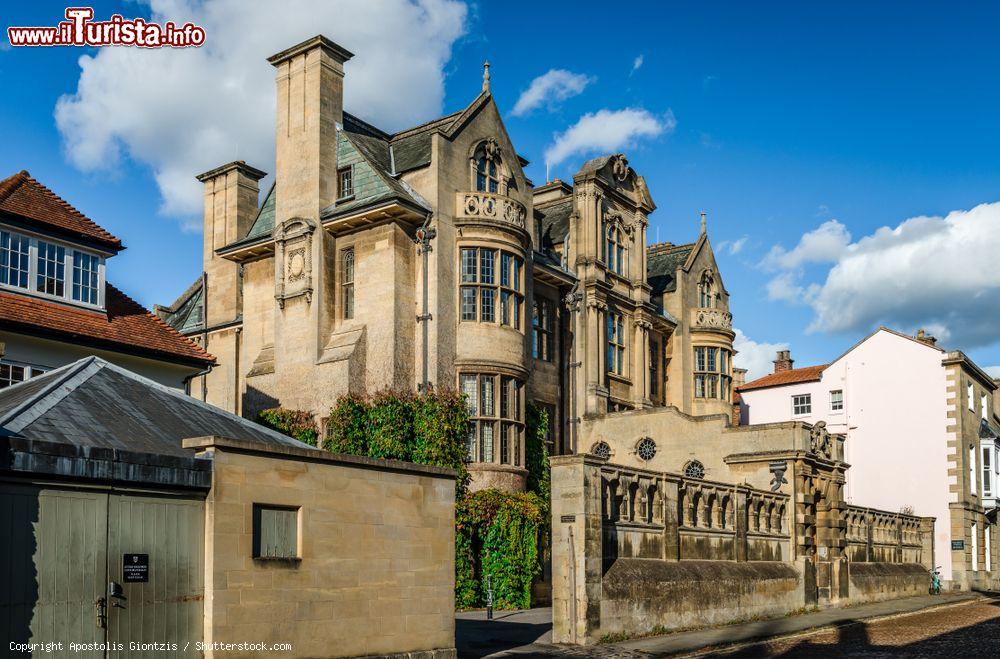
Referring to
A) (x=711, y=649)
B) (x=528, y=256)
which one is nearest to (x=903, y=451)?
(x=528, y=256)

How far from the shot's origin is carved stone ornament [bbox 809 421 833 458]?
3192 centimetres

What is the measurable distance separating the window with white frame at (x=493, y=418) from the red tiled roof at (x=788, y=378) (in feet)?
82.0

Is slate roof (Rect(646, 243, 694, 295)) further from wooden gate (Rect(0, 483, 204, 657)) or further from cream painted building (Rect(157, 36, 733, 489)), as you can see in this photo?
wooden gate (Rect(0, 483, 204, 657))

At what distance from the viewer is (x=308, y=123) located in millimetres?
32656

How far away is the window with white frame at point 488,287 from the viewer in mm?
31750

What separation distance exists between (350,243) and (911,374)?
29936 millimetres

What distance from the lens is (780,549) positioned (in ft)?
96.8

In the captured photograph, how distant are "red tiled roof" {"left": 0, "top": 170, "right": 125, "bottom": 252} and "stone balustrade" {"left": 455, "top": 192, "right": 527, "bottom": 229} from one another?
10404mm

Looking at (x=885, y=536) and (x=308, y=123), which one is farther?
(x=885, y=536)

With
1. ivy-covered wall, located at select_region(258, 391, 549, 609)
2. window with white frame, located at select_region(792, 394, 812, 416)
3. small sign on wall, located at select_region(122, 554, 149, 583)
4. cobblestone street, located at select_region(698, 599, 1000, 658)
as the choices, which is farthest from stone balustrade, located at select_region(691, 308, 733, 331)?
small sign on wall, located at select_region(122, 554, 149, 583)

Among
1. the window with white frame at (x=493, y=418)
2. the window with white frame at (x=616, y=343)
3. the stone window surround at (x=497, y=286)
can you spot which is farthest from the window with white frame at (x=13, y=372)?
the window with white frame at (x=616, y=343)

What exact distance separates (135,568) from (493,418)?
19.1m

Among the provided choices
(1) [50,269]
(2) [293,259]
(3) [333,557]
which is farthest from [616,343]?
(3) [333,557]

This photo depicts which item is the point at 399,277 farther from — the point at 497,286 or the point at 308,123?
the point at 308,123
